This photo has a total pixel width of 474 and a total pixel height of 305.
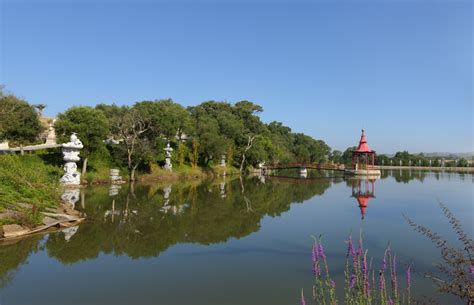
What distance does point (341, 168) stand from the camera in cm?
5744

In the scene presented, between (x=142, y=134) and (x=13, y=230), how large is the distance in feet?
84.4

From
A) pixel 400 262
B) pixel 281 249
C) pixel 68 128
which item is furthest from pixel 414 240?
pixel 68 128

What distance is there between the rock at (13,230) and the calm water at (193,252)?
17.5 inches

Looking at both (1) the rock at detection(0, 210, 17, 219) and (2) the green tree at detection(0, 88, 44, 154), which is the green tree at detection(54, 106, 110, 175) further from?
(1) the rock at detection(0, 210, 17, 219)

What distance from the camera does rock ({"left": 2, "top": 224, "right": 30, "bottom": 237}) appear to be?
1095 centimetres

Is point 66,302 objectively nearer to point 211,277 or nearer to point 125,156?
point 211,277

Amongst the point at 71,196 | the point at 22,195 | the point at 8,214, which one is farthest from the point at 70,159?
the point at 8,214

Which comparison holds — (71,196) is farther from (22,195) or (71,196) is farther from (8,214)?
(8,214)

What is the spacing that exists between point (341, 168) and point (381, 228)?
4414cm

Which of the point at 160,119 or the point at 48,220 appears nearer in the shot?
the point at 48,220

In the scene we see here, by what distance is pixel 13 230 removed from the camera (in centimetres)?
1119

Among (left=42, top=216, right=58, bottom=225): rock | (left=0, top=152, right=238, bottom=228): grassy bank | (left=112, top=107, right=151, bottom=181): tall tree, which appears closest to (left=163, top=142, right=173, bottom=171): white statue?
(left=112, top=107, right=151, bottom=181): tall tree

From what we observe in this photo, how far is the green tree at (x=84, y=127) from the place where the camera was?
28716 mm

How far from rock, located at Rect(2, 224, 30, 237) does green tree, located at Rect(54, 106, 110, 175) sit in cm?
1811
